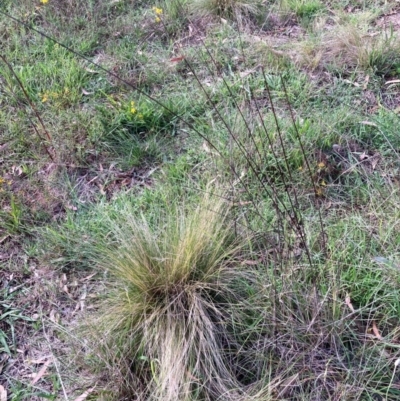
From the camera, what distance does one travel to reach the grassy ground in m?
1.94

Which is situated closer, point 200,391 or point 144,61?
point 200,391

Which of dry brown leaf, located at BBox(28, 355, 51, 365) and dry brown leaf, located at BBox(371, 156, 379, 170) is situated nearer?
dry brown leaf, located at BBox(28, 355, 51, 365)

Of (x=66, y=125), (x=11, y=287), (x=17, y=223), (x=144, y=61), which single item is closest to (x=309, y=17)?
(x=144, y=61)

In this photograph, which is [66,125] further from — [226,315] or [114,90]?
[226,315]

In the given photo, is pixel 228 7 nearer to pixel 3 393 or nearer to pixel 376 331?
pixel 376 331

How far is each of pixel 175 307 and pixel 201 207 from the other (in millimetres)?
562

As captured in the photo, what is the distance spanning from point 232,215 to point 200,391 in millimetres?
887

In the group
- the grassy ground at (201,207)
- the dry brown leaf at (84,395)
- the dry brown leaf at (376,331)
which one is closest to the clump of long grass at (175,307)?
the grassy ground at (201,207)

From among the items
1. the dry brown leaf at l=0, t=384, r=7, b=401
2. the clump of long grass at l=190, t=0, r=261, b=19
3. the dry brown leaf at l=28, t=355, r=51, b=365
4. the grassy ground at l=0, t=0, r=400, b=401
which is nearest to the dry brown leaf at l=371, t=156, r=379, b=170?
the grassy ground at l=0, t=0, r=400, b=401

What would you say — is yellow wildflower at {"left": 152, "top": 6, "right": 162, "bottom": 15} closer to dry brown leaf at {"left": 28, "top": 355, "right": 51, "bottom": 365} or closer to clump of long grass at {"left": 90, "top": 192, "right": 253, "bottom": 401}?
clump of long grass at {"left": 90, "top": 192, "right": 253, "bottom": 401}

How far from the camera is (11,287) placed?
8.03 ft

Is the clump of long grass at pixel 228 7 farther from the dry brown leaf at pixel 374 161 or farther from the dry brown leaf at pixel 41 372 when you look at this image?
the dry brown leaf at pixel 41 372

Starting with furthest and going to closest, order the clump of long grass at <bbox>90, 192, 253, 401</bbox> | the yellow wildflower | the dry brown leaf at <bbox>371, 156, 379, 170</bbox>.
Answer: the yellow wildflower < the dry brown leaf at <bbox>371, 156, 379, 170</bbox> < the clump of long grass at <bbox>90, 192, 253, 401</bbox>

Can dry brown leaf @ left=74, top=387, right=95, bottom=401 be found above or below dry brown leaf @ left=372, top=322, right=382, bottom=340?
above
